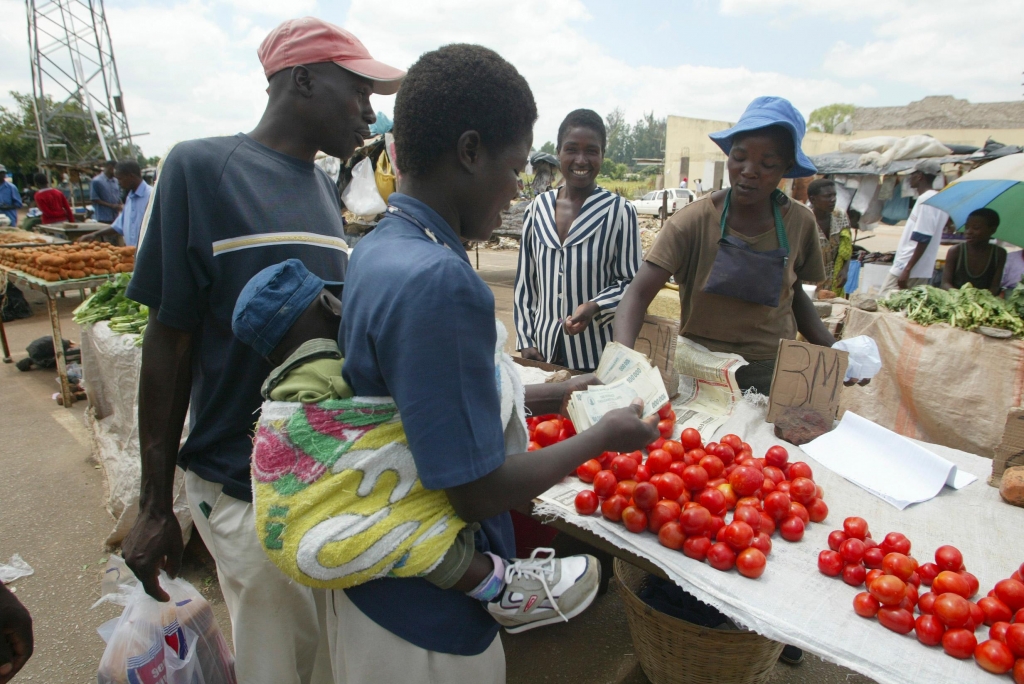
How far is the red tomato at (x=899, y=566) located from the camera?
1500 millimetres

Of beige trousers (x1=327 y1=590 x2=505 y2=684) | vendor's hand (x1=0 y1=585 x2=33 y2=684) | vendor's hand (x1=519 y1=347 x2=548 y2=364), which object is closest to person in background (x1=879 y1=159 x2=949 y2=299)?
vendor's hand (x1=519 y1=347 x2=548 y2=364)

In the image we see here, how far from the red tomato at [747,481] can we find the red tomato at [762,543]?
0.22m

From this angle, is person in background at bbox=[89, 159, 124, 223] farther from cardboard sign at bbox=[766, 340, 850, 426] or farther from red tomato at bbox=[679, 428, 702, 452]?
cardboard sign at bbox=[766, 340, 850, 426]

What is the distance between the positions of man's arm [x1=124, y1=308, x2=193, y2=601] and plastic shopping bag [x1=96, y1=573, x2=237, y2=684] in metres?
0.29

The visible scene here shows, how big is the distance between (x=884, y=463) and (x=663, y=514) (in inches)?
38.7

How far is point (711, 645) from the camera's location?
6.75ft

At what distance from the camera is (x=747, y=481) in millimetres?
1861

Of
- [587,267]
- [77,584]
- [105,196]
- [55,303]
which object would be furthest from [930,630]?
[105,196]

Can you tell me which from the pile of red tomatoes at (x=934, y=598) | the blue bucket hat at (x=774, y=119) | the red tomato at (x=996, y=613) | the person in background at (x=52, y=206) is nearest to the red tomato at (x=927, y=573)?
the pile of red tomatoes at (x=934, y=598)

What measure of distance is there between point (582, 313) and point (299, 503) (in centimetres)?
200

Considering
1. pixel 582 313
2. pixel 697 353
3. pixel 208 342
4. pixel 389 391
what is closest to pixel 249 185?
pixel 208 342

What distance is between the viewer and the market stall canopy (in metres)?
5.26

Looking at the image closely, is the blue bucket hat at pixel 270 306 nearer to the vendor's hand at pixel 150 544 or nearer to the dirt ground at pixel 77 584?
the vendor's hand at pixel 150 544

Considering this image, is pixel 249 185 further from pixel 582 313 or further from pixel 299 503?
pixel 582 313
